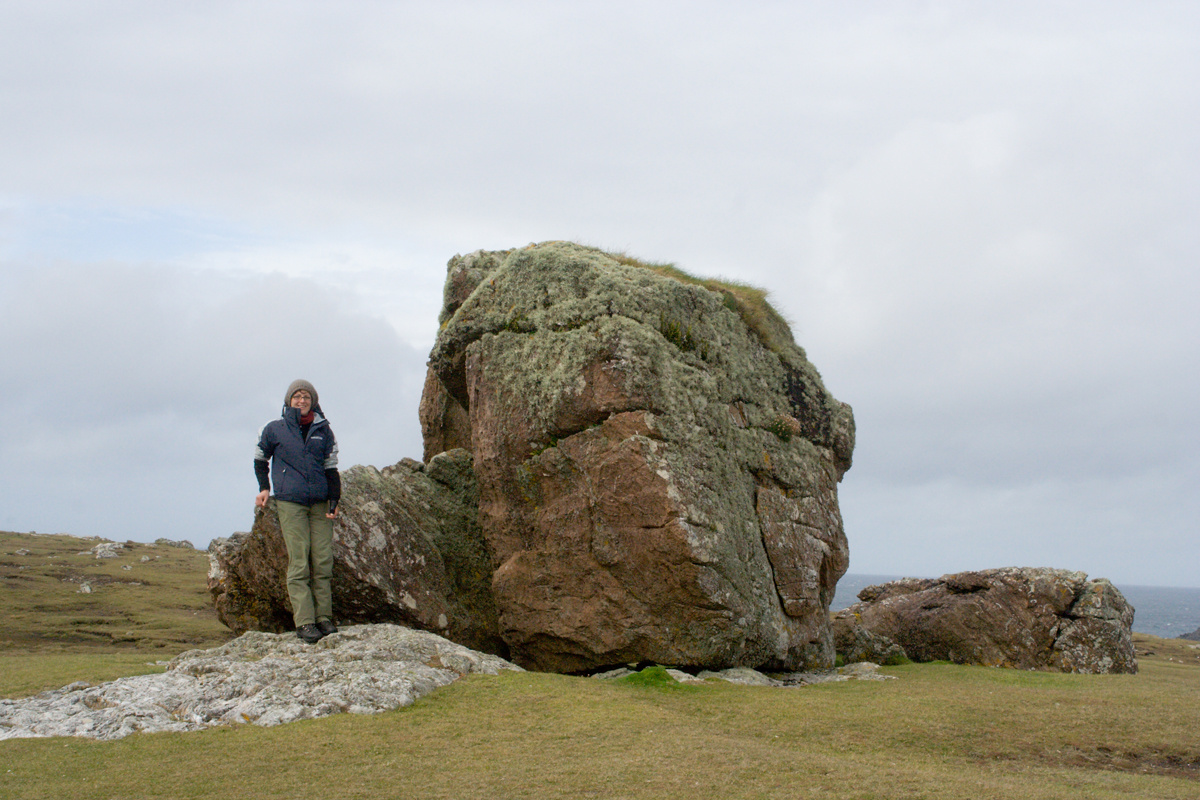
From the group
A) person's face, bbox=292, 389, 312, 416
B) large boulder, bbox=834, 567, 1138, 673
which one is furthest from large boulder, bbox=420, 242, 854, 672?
large boulder, bbox=834, 567, 1138, 673

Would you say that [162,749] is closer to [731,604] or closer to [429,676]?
[429,676]

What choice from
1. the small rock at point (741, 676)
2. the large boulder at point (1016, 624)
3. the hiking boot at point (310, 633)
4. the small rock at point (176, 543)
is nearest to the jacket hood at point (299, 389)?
the hiking boot at point (310, 633)

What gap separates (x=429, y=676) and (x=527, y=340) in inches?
232

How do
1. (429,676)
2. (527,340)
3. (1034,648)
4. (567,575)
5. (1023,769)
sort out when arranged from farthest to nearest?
(1034,648), (527,340), (567,575), (429,676), (1023,769)

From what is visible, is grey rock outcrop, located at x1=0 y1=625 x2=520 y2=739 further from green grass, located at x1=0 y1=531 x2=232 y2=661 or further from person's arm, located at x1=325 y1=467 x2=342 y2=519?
green grass, located at x1=0 y1=531 x2=232 y2=661

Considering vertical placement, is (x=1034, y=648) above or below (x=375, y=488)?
below

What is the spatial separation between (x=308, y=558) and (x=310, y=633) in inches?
44.1

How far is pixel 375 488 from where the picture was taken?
14.4 meters


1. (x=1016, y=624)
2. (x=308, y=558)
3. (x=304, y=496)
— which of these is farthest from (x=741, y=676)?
(x=1016, y=624)

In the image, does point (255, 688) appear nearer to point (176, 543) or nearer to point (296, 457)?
point (296, 457)

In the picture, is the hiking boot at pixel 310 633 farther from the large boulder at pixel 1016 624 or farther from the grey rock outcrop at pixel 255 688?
the large boulder at pixel 1016 624

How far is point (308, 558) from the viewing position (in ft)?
40.5

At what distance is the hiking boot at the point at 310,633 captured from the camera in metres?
11.8

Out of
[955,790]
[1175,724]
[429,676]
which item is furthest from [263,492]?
[1175,724]
